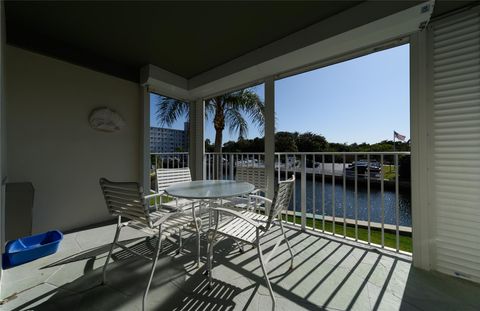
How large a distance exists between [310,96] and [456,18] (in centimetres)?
234

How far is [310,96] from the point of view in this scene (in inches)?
161

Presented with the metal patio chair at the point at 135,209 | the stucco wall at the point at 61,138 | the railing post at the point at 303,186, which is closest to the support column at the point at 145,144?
the stucco wall at the point at 61,138

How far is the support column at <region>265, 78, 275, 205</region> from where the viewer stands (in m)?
3.11

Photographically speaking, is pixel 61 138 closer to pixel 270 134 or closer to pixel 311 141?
pixel 270 134

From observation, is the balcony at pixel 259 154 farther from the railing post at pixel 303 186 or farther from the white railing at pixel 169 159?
the white railing at pixel 169 159

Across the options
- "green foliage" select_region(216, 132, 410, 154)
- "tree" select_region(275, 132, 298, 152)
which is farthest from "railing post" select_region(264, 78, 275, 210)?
"tree" select_region(275, 132, 298, 152)

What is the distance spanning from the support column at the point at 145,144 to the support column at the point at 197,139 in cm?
98

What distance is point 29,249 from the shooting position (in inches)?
68.9

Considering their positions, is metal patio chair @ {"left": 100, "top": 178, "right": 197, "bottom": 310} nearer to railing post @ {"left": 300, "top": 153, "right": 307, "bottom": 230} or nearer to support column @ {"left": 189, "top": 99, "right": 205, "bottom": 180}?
railing post @ {"left": 300, "top": 153, "right": 307, "bottom": 230}

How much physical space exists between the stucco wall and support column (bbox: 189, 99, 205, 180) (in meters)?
1.29

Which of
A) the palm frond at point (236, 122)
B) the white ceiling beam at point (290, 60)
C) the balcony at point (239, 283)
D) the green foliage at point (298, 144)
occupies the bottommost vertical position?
the balcony at point (239, 283)

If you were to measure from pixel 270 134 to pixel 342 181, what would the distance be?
1.26 metres

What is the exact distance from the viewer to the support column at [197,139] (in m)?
4.23

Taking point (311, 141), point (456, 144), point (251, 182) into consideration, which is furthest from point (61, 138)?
point (456, 144)
